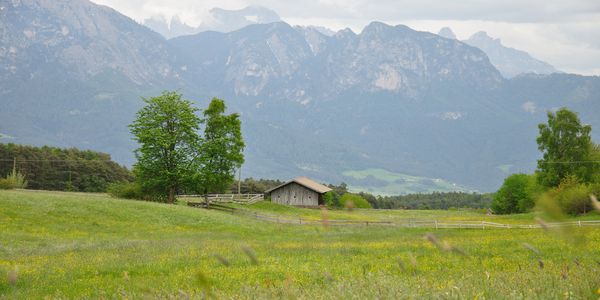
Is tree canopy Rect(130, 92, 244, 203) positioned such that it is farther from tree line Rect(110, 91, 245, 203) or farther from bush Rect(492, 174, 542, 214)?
bush Rect(492, 174, 542, 214)

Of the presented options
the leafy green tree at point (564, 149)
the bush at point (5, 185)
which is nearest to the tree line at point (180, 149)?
the bush at point (5, 185)

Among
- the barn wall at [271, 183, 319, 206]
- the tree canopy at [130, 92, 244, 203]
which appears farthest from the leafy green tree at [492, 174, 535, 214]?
the tree canopy at [130, 92, 244, 203]

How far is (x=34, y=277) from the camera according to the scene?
1527cm

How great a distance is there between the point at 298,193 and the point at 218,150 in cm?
3447

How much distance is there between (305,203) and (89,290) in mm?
87332

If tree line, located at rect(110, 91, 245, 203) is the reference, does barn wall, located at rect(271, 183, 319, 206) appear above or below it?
below

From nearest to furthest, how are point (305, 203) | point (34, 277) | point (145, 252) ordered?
1. point (34, 277)
2. point (145, 252)
3. point (305, 203)

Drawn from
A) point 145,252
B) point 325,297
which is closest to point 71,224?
point 145,252

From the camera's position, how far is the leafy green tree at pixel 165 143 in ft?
212

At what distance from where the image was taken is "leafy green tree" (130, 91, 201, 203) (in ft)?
212

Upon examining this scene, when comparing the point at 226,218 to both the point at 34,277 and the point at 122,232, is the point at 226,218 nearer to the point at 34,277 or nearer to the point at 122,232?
the point at 122,232

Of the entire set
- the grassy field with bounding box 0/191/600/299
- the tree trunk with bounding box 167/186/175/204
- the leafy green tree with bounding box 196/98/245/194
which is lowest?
the grassy field with bounding box 0/191/600/299

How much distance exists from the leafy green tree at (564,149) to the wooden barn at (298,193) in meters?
38.5

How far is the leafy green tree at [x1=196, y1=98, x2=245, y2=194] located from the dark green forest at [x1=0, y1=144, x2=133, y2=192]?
52.9 meters
